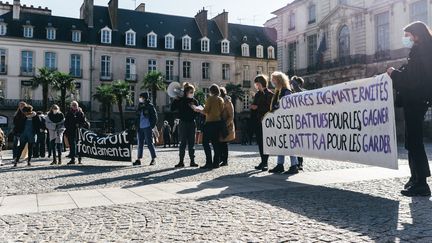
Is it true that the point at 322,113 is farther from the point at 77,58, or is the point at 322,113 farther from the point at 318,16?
the point at 77,58

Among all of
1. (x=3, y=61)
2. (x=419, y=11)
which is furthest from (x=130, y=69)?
(x=419, y=11)

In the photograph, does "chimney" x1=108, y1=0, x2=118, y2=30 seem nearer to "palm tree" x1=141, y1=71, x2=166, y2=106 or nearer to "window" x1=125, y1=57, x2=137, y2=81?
"window" x1=125, y1=57, x2=137, y2=81

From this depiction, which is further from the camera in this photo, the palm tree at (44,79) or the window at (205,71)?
the window at (205,71)

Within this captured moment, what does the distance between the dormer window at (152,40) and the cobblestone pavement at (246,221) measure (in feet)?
162

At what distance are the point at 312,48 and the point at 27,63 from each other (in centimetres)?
3068

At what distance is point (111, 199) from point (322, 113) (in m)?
3.68

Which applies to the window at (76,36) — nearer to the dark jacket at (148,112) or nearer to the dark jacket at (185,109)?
the dark jacket at (148,112)

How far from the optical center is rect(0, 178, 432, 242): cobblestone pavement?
3748 mm

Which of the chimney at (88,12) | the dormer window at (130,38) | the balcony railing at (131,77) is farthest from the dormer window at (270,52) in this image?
the chimney at (88,12)

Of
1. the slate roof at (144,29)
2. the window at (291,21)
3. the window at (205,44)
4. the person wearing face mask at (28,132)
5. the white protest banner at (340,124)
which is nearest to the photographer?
the white protest banner at (340,124)

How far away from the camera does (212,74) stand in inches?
2190

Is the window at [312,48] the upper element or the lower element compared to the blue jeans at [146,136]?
upper

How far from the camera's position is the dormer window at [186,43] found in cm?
5466

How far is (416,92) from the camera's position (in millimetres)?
5473
